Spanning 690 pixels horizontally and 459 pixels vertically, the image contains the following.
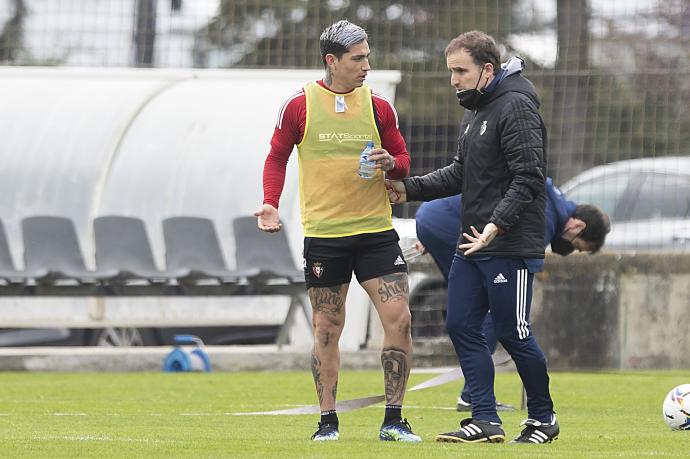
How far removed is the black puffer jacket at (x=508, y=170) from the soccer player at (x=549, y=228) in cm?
214

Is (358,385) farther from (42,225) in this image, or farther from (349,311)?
(42,225)

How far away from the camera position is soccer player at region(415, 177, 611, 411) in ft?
33.2

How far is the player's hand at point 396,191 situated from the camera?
26.8ft

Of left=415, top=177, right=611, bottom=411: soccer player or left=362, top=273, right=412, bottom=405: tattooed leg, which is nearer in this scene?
left=362, top=273, right=412, bottom=405: tattooed leg

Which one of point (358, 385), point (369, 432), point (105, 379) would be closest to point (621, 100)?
point (358, 385)

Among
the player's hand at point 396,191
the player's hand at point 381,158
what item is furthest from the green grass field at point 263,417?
the player's hand at point 381,158

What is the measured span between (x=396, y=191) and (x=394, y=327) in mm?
647

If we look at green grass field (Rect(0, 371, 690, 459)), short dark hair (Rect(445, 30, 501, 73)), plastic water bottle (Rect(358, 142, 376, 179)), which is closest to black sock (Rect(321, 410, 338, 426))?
green grass field (Rect(0, 371, 690, 459))

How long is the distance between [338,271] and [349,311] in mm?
7887

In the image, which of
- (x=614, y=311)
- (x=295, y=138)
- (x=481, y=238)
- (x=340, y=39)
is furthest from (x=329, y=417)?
(x=614, y=311)

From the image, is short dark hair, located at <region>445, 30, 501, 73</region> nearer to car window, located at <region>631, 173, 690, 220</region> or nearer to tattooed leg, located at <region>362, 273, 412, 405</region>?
tattooed leg, located at <region>362, 273, 412, 405</region>

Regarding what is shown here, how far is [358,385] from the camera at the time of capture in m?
13.2

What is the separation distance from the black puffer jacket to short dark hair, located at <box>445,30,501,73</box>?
0.38 ft

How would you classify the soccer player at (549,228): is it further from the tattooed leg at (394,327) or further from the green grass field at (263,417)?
the tattooed leg at (394,327)
